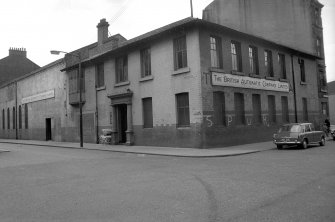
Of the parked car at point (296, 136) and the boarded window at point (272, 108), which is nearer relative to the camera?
the parked car at point (296, 136)

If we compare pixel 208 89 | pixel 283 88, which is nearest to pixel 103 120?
pixel 208 89

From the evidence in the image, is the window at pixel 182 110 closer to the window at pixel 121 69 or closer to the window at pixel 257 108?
the window at pixel 121 69

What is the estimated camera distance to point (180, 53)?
66.0ft

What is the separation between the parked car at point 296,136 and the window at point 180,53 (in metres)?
6.95

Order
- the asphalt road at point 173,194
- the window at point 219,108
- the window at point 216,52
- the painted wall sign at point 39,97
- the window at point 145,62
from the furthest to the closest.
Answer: the painted wall sign at point 39,97, the window at point 145,62, the window at point 216,52, the window at point 219,108, the asphalt road at point 173,194

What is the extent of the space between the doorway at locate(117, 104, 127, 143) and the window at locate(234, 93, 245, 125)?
8.30 m

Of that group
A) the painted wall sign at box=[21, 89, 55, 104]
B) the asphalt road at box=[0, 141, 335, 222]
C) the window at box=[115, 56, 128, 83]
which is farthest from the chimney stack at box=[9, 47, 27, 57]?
the asphalt road at box=[0, 141, 335, 222]

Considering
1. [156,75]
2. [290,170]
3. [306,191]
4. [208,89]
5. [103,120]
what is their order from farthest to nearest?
1. [103,120]
2. [156,75]
3. [208,89]
4. [290,170]
5. [306,191]

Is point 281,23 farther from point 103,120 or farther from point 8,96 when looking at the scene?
point 8,96

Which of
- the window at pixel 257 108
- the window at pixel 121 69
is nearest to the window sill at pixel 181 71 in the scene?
the window at pixel 121 69

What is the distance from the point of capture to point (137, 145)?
74.3 feet

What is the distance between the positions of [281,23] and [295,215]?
31.4m

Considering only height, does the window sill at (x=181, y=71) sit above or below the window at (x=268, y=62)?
below

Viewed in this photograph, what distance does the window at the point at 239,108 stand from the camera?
70.7 feet
